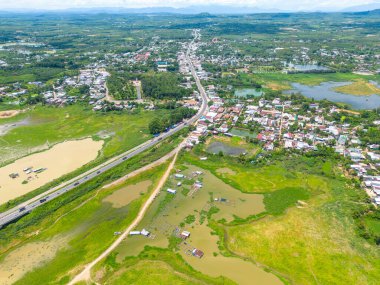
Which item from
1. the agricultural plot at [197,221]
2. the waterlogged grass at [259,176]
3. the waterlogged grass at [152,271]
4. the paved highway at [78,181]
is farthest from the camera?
→ the waterlogged grass at [259,176]

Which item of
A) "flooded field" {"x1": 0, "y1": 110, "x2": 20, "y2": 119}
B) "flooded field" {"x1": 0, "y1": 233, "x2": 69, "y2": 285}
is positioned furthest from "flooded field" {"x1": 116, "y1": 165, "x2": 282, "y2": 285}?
"flooded field" {"x1": 0, "y1": 110, "x2": 20, "y2": 119}

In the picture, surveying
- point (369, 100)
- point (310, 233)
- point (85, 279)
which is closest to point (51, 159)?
point (85, 279)

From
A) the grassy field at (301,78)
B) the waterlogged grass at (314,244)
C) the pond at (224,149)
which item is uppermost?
the waterlogged grass at (314,244)

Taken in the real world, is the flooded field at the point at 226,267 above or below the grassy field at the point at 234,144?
above

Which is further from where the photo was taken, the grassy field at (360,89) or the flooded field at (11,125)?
the grassy field at (360,89)

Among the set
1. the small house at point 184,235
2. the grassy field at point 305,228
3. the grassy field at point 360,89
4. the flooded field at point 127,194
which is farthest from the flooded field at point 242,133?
the grassy field at point 360,89

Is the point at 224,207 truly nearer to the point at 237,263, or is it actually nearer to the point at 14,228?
the point at 237,263

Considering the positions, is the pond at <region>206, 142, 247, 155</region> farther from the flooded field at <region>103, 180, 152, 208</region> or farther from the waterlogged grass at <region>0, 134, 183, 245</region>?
the flooded field at <region>103, 180, 152, 208</region>

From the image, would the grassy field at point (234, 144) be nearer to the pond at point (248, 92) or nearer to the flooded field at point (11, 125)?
the pond at point (248, 92)

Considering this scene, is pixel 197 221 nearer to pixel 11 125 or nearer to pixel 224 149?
pixel 224 149
